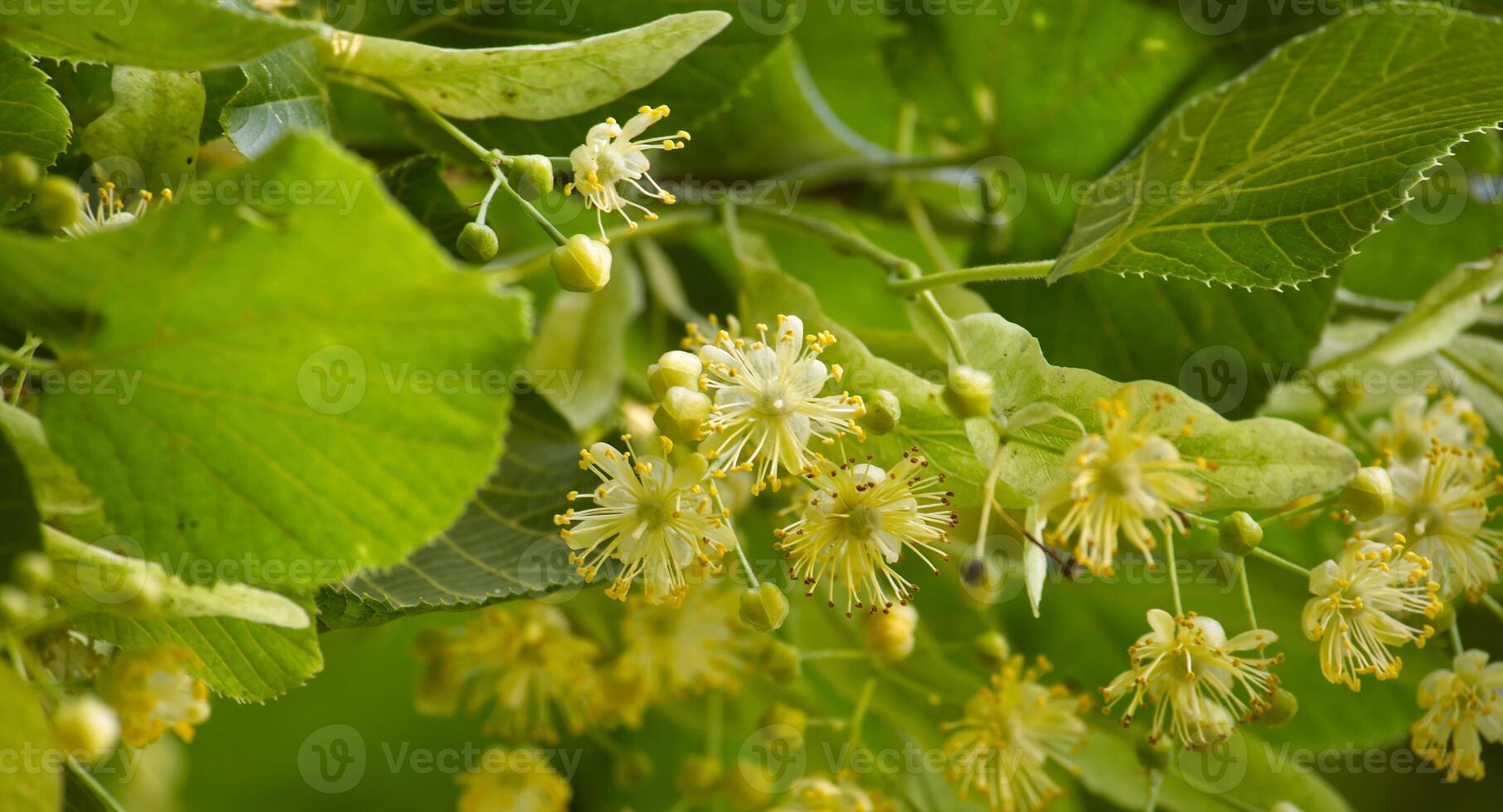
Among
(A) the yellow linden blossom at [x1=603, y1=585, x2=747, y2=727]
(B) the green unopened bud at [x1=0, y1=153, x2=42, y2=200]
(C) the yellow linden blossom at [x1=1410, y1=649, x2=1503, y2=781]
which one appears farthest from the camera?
(A) the yellow linden blossom at [x1=603, y1=585, x2=747, y2=727]

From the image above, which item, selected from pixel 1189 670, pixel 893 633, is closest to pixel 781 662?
pixel 893 633

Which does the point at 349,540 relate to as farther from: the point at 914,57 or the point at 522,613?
the point at 914,57

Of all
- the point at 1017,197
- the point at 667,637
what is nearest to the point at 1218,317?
the point at 1017,197

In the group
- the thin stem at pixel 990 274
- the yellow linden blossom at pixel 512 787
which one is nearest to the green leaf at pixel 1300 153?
the thin stem at pixel 990 274

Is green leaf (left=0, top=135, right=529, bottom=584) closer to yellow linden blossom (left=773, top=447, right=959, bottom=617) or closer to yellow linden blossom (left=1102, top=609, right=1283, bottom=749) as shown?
yellow linden blossom (left=773, top=447, right=959, bottom=617)

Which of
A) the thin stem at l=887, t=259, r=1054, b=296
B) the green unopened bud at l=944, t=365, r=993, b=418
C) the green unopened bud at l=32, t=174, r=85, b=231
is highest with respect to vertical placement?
the green unopened bud at l=32, t=174, r=85, b=231

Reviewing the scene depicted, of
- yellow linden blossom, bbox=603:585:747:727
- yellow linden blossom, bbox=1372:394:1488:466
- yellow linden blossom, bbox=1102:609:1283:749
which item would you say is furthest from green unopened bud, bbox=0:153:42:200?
yellow linden blossom, bbox=1372:394:1488:466

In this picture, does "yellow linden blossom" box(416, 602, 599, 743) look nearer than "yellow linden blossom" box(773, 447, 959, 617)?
No

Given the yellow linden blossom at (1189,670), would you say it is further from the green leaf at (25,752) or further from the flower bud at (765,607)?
the green leaf at (25,752)
